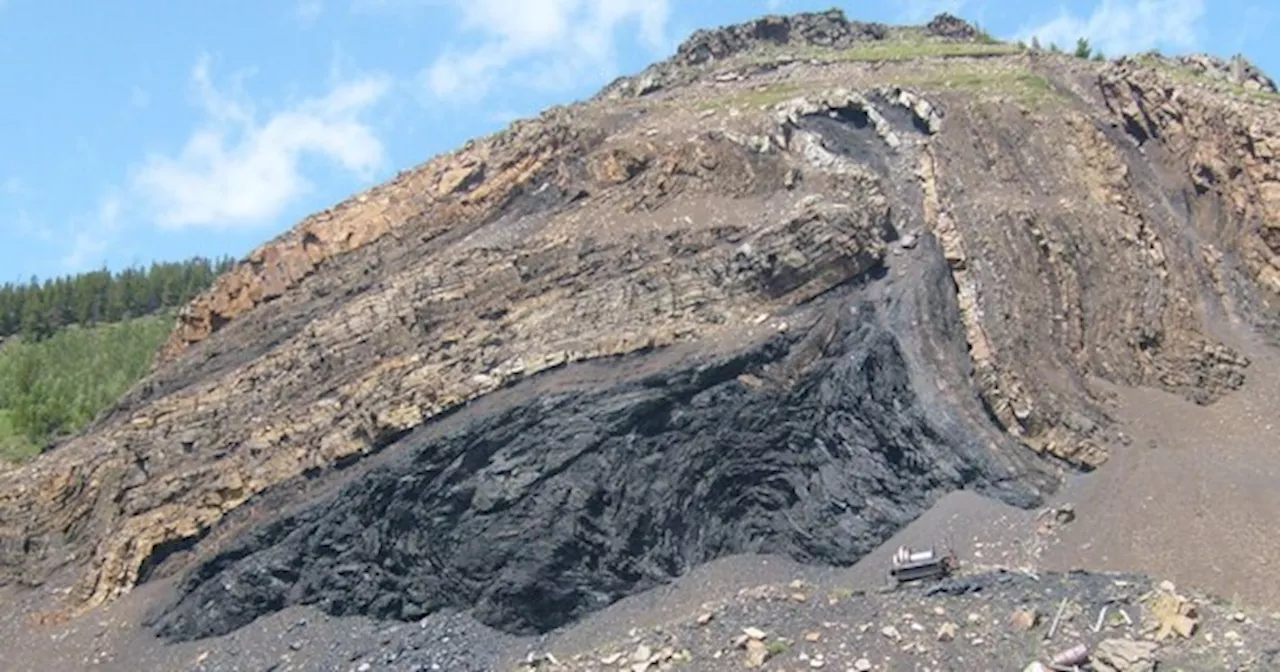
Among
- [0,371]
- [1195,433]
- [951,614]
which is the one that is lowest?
[951,614]

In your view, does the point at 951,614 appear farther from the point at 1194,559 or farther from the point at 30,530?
the point at 30,530

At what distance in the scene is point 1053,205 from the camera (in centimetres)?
2975

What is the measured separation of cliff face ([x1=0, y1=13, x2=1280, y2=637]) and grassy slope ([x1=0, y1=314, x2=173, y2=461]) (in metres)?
9.29

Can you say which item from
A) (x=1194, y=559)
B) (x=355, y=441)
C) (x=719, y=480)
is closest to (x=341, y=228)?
(x=355, y=441)

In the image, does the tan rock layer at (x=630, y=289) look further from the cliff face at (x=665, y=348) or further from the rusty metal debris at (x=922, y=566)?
the rusty metal debris at (x=922, y=566)

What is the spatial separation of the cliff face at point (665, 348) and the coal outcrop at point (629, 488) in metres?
0.05

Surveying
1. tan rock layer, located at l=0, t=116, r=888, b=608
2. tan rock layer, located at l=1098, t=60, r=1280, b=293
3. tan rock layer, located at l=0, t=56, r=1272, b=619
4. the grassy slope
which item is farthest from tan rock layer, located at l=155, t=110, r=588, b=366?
tan rock layer, located at l=1098, t=60, r=1280, b=293

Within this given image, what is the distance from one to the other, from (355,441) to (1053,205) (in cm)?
1572

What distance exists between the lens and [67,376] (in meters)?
56.1

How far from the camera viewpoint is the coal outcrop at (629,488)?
23.6m

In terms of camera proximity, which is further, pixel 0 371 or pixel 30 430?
pixel 0 371

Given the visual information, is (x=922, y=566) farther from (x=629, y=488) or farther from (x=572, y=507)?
(x=572, y=507)

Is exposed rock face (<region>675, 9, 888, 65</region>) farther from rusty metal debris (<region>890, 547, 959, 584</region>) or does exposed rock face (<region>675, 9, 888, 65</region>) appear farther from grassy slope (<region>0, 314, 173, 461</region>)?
rusty metal debris (<region>890, 547, 959, 584</region>)

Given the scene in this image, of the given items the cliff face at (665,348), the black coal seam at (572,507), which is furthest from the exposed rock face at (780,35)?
the black coal seam at (572,507)
